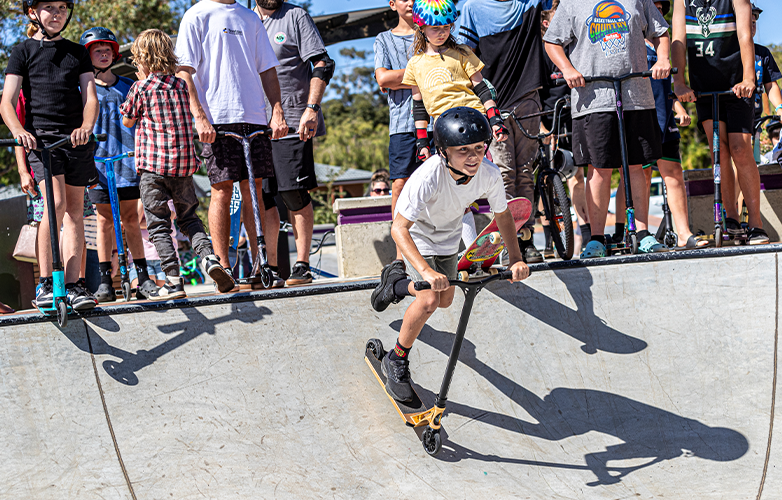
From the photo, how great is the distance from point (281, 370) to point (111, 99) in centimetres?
344

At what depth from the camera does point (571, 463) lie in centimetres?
404

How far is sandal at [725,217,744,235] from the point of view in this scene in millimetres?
5977

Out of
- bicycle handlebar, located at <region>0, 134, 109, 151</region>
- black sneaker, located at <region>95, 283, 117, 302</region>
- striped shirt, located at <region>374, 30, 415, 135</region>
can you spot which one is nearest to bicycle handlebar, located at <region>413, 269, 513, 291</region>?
bicycle handlebar, located at <region>0, 134, 109, 151</region>

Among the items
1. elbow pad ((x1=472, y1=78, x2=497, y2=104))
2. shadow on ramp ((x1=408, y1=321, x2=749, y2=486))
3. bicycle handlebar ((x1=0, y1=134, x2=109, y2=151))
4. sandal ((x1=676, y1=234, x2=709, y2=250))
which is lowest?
shadow on ramp ((x1=408, y1=321, x2=749, y2=486))

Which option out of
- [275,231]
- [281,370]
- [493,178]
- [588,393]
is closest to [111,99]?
[275,231]

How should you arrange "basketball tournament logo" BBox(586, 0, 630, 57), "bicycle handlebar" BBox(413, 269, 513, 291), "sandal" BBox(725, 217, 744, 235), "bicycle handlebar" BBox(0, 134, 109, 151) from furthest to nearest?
"sandal" BBox(725, 217, 744, 235) < "basketball tournament logo" BBox(586, 0, 630, 57) < "bicycle handlebar" BBox(0, 134, 109, 151) < "bicycle handlebar" BBox(413, 269, 513, 291)

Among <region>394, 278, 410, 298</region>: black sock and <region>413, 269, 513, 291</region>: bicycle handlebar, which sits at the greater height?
<region>413, 269, 513, 291</region>: bicycle handlebar

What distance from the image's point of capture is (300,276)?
5.63 metres

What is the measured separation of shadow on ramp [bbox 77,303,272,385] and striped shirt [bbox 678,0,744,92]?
14.9 feet

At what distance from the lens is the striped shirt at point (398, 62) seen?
566 cm

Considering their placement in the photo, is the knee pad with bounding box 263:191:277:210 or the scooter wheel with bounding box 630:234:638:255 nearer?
the scooter wheel with bounding box 630:234:638:255

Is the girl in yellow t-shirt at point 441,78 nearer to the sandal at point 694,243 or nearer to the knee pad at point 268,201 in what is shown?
the knee pad at point 268,201

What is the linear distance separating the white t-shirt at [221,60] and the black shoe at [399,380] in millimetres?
2403

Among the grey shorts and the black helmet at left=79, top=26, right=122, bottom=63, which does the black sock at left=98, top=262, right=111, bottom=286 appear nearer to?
the black helmet at left=79, top=26, right=122, bottom=63
